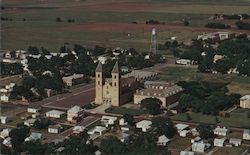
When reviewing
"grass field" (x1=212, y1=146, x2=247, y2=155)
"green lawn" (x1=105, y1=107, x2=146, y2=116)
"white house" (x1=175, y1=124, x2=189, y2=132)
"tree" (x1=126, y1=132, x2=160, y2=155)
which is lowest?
"green lawn" (x1=105, y1=107, x2=146, y2=116)

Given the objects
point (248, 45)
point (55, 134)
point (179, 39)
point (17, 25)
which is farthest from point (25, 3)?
point (55, 134)

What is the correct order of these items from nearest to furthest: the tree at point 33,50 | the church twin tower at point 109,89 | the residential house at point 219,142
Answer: the residential house at point 219,142
the church twin tower at point 109,89
the tree at point 33,50

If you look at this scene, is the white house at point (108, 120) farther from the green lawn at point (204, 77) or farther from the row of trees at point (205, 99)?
the green lawn at point (204, 77)

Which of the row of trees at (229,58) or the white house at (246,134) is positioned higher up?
the row of trees at (229,58)

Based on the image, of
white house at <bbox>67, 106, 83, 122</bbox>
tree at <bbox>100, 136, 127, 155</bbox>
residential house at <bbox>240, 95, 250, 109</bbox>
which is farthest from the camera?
residential house at <bbox>240, 95, 250, 109</bbox>

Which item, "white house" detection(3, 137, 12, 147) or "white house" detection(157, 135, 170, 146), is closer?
"white house" detection(3, 137, 12, 147)

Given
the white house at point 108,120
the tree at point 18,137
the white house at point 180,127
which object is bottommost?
the white house at point 108,120

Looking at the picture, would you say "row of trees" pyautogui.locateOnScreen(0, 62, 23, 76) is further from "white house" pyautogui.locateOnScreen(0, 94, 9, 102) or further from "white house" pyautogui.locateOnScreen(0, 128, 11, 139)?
"white house" pyautogui.locateOnScreen(0, 128, 11, 139)

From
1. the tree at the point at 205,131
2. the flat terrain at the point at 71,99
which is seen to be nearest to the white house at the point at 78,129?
the flat terrain at the point at 71,99

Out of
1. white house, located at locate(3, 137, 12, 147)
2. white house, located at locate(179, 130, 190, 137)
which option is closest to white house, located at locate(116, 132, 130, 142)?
white house, located at locate(179, 130, 190, 137)
